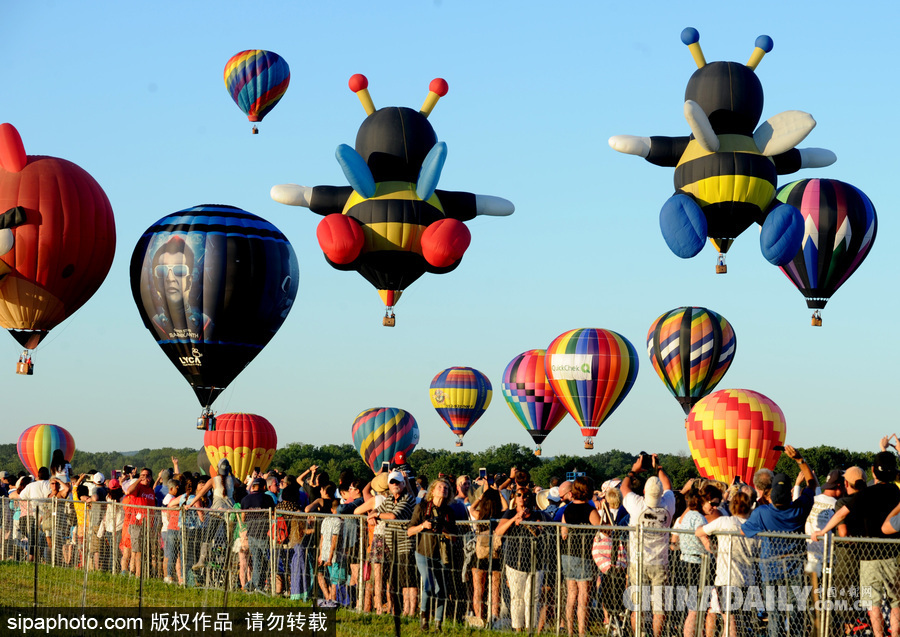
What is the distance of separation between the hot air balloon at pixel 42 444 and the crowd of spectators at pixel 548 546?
2626 centimetres

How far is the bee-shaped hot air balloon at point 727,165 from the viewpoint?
2602 cm

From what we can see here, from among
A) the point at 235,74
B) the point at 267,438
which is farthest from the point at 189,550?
the point at 235,74

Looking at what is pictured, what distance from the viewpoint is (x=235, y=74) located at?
114ft

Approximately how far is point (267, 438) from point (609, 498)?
2340 centimetres

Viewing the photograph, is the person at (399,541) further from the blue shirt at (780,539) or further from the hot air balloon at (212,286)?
the hot air balloon at (212,286)

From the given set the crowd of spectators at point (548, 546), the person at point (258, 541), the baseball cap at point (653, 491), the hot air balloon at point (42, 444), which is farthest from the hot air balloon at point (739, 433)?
the hot air balloon at point (42, 444)

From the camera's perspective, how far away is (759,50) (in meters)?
27.4

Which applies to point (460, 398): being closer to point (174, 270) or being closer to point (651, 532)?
point (174, 270)

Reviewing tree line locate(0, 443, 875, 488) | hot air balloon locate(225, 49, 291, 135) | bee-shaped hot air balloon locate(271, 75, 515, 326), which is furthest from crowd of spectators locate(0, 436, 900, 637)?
tree line locate(0, 443, 875, 488)

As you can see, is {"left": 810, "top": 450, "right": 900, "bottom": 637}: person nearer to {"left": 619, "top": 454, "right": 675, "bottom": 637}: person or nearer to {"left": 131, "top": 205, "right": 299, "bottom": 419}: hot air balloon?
{"left": 619, "top": 454, "right": 675, "bottom": 637}: person

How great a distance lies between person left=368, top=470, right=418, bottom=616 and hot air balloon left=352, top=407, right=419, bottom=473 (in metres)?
27.3

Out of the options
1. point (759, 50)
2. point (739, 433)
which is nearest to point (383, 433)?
point (739, 433)

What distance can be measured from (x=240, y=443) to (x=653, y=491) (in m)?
23.6

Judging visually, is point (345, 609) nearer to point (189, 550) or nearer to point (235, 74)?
point (189, 550)
